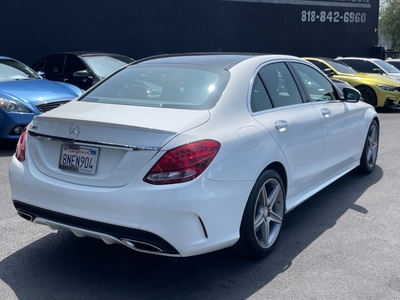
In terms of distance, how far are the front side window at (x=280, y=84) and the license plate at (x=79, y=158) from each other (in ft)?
5.43

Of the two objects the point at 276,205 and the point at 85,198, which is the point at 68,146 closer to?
the point at 85,198

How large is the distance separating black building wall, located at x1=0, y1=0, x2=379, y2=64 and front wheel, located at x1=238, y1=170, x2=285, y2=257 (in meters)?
13.7

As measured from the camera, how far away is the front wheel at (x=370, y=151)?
20.7 feet

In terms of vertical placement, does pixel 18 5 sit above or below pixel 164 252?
above

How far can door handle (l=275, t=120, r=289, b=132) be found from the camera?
160 inches

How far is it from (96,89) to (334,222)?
2.51 m

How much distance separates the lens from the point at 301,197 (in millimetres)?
4578

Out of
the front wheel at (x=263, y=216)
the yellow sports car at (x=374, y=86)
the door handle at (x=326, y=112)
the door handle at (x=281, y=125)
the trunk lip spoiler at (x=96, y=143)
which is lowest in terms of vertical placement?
the yellow sports car at (x=374, y=86)

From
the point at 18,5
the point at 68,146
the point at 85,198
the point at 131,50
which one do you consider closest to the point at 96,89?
the point at 68,146

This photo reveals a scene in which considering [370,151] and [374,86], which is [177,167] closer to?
[370,151]

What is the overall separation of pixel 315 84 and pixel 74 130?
2.80 metres

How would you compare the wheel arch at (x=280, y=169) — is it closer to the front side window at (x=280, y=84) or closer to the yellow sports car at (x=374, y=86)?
the front side window at (x=280, y=84)

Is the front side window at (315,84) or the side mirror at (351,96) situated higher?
the front side window at (315,84)

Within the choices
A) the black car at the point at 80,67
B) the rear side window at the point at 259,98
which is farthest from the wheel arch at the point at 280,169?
the black car at the point at 80,67
